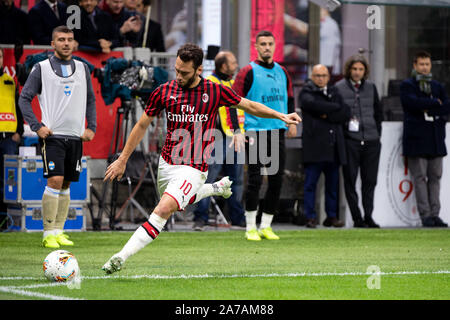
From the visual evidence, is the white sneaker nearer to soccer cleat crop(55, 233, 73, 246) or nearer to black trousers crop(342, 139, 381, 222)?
soccer cleat crop(55, 233, 73, 246)

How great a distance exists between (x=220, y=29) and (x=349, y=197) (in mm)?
4006

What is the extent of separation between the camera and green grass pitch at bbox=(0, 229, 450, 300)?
645 cm

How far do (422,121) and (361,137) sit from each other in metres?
1.01

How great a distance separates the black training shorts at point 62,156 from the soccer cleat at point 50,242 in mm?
678

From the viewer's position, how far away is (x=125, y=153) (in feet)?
25.0

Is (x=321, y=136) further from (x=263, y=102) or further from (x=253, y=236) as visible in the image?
(x=253, y=236)

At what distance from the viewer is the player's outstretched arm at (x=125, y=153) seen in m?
7.53

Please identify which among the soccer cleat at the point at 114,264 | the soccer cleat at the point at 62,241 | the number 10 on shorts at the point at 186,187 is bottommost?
the soccer cleat at the point at 62,241

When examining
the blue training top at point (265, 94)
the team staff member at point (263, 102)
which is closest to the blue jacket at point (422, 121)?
the team staff member at point (263, 102)

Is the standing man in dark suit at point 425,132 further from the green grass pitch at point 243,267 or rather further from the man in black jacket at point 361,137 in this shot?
the green grass pitch at point 243,267

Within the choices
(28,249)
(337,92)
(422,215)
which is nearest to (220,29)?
(337,92)

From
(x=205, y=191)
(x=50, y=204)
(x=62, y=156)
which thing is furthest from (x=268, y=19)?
(x=205, y=191)

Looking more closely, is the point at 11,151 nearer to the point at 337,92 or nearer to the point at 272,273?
the point at 337,92

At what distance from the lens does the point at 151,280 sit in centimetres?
711
